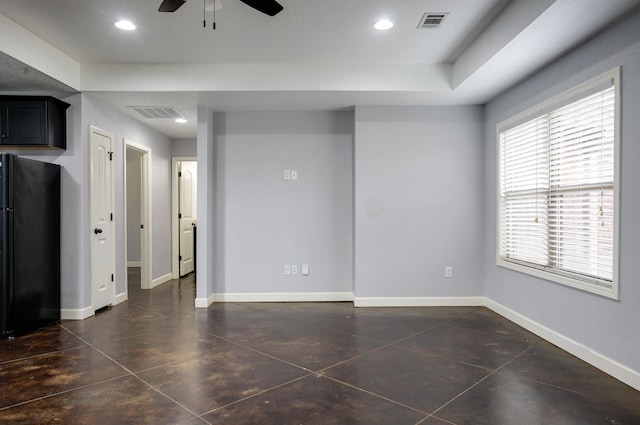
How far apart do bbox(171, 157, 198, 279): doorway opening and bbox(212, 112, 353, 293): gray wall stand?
6.88 ft

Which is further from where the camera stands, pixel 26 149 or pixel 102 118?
pixel 102 118

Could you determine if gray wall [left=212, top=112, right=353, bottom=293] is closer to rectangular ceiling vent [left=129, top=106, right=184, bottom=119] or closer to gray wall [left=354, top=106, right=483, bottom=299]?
gray wall [left=354, top=106, right=483, bottom=299]

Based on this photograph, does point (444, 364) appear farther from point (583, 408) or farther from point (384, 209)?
point (384, 209)

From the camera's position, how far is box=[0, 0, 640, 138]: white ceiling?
2.88 meters

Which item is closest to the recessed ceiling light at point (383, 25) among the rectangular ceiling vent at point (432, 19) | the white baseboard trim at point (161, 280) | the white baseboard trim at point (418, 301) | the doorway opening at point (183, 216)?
Result: the rectangular ceiling vent at point (432, 19)

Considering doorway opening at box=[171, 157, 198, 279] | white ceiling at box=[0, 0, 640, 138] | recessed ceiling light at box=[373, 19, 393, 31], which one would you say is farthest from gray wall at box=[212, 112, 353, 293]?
doorway opening at box=[171, 157, 198, 279]

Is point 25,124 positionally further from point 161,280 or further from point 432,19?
point 432,19

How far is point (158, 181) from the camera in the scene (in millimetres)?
6113

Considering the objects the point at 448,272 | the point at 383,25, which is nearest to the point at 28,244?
the point at 383,25

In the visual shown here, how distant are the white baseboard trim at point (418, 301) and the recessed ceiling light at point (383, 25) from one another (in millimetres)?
2945

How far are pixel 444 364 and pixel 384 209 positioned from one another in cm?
214

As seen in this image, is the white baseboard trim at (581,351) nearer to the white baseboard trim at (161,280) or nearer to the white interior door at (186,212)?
the white baseboard trim at (161,280)

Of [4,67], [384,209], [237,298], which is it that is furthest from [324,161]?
[4,67]

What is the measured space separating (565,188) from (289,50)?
9.10ft
